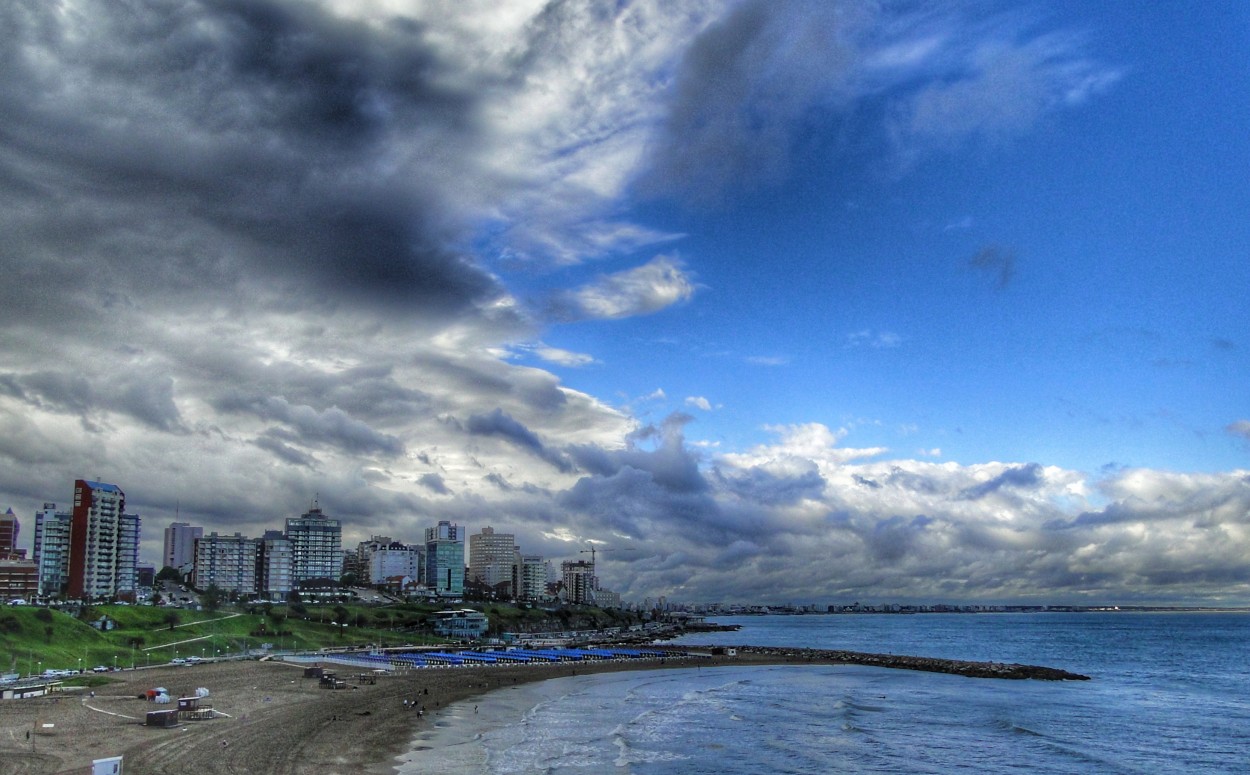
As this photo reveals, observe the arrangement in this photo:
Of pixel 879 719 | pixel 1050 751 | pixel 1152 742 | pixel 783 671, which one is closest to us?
pixel 1050 751

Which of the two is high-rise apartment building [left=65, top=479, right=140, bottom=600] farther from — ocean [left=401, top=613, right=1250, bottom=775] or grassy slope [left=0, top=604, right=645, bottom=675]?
ocean [left=401, top=613, right=1250, bottom=775]

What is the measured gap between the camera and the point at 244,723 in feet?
230

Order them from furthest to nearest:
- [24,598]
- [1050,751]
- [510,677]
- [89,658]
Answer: [24,598] < [510,677] < [89,658] < [1050,751]

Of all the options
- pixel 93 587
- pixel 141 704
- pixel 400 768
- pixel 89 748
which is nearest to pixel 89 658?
pixel 141 704

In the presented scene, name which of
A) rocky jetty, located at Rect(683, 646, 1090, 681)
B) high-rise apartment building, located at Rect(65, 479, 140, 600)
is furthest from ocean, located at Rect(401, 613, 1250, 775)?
high-rise apartment building, located at Rect(65, 479, 140, 600)

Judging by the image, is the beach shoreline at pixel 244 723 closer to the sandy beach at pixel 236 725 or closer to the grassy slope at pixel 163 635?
the sandy beach at pixel 236 725

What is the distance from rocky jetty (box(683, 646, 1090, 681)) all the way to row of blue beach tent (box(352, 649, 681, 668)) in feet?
91.4

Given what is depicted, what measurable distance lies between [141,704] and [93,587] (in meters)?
142

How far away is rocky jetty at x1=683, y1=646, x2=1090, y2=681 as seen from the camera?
129 meters

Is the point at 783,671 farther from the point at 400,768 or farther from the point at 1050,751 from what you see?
the point at 400,768

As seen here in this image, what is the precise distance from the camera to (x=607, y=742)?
226 ft

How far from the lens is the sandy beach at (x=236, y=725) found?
55.1m

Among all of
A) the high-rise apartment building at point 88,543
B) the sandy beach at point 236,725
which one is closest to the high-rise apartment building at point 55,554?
the high-rise apartment building at point 88,543

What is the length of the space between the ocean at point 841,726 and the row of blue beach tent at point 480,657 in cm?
2306
